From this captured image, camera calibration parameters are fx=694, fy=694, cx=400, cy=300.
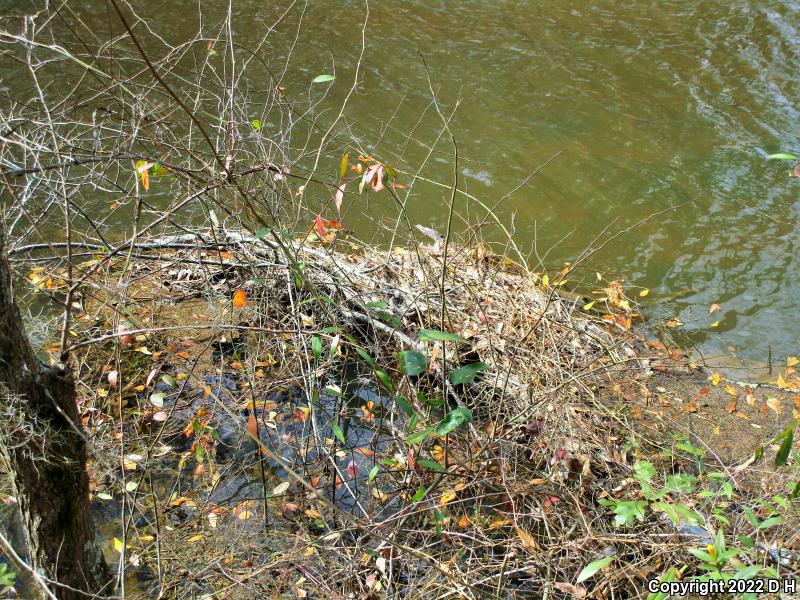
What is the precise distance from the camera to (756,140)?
25.4 feet

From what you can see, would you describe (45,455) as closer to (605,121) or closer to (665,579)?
(665,579)

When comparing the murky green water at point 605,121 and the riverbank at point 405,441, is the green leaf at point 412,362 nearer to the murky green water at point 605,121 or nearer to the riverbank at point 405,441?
the riverbank at point 405,441

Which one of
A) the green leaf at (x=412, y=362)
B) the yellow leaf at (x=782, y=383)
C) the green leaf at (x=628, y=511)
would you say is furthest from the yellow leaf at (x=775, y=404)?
the green leaf at (x=412, y=362)

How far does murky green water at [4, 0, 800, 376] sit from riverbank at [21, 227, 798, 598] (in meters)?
0.98

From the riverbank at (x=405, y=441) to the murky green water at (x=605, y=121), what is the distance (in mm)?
980

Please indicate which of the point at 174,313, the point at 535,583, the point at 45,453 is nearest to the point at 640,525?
the point at 535,583

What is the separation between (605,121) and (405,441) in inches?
262

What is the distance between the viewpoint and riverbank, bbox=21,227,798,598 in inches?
122

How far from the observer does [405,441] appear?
2.46 meters

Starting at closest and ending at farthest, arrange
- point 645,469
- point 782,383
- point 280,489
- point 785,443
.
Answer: point 785,443 → point 645,469 → point 280,489 → point 782,383

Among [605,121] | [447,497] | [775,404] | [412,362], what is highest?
[412,362]

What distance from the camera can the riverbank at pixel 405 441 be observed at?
3.10m

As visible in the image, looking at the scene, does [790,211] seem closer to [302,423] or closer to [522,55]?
[522,55]

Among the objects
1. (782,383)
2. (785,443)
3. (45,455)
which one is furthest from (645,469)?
(782,383)
